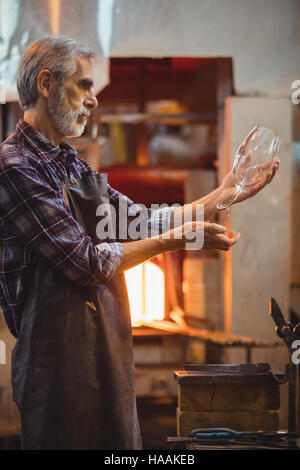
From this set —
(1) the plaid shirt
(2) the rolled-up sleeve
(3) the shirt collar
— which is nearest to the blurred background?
(3) the shirt collar

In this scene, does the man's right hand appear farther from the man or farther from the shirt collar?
the shirt collar

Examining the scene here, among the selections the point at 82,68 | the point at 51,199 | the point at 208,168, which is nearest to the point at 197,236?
the point at 51,199

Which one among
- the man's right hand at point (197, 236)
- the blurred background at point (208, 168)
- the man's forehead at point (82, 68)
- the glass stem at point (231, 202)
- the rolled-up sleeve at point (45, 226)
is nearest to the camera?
the rolled-up sleeve at point (45, 226)

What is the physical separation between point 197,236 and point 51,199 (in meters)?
0.65

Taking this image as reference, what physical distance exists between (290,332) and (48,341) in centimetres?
111

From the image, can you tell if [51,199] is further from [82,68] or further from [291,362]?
[291,362]

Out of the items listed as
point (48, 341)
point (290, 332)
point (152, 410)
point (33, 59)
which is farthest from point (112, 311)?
point (152, 410)

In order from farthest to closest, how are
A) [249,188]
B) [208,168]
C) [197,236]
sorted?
[208,168]
[249,188]
[197,236]

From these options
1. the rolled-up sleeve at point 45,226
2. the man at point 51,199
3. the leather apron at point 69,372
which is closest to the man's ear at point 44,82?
the man at point 51,199

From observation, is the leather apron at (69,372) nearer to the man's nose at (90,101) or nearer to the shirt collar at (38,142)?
the shirt collar at (38,142)

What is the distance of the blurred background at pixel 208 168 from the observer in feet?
14.3

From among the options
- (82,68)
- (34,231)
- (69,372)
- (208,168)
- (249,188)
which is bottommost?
(69,372)

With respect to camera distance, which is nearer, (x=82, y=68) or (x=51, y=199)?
(x=51, y=199)

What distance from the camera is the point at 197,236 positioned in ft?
7.89
